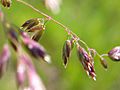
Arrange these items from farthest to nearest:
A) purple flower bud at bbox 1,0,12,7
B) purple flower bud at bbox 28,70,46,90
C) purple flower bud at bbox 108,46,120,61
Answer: purple flower bud at bbox 108,46,120,61 < purple flower bud at bbox 1,0,12,7 < purple flower bud at bbox 28,70,46,90

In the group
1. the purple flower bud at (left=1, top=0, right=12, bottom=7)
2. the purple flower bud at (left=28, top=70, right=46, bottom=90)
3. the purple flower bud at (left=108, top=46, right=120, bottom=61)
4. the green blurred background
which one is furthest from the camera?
the green blurred background

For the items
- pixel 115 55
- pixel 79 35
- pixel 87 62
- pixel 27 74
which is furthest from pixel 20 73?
pixel 79 35

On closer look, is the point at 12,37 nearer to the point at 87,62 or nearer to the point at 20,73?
the point at 20,73

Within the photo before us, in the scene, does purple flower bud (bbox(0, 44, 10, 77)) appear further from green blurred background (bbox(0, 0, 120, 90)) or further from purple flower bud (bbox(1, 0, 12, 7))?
green blurred background (bbox(0, 0, 120, 90))

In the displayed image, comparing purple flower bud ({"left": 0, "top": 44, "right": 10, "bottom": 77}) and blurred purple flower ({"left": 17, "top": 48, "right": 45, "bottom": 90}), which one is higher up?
purple flower bud ({"left": 0, "top": 44, "right": 10, "bottom": 77})

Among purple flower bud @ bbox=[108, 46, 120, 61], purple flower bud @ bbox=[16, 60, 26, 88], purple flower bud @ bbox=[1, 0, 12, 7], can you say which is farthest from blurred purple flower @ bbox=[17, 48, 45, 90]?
purple flower bud @ bbox=[108, 46, 120, 61]

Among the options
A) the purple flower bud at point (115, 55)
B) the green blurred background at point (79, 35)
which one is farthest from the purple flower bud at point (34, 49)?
the green blurred background at point (79, 35)

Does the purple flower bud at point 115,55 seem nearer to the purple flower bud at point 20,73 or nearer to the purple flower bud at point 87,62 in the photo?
the purple flower bud at point 87,62

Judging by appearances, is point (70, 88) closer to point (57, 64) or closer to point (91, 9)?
point (57, 64)
